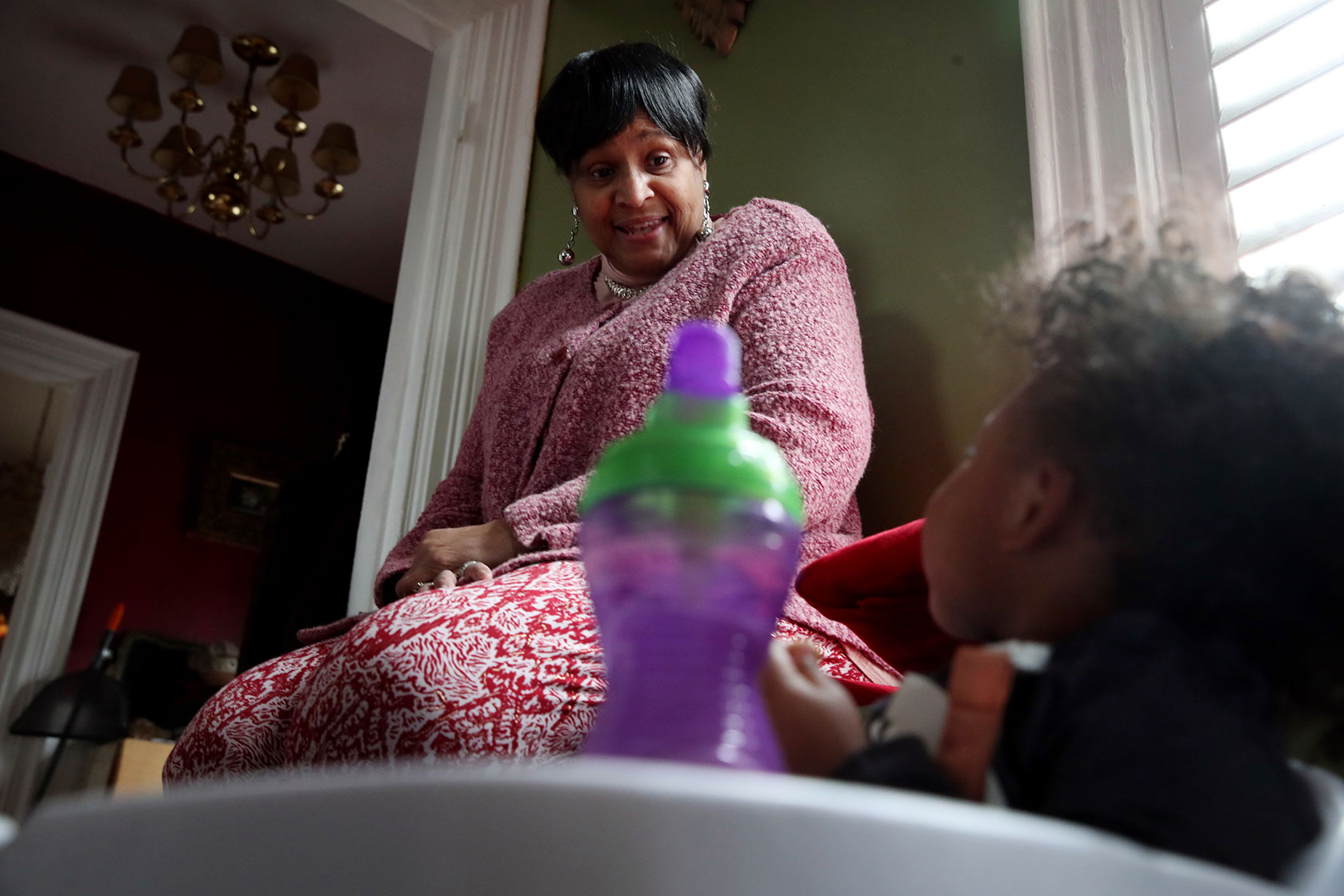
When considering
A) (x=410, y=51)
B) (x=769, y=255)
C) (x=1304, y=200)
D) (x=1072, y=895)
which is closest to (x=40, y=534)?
(x=410, y=51)

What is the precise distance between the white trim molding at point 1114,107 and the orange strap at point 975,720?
84cm

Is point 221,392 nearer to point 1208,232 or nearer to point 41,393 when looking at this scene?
point 41,393

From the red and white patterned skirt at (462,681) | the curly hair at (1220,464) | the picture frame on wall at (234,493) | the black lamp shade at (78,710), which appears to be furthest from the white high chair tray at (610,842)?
the picture frame on wall at (234,493)

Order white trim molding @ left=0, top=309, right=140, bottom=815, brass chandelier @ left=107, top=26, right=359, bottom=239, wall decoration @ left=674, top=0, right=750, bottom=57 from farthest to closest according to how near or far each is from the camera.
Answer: white trim molding @ left=0, top=309, right=140, bottom=815 → brass chandelier @ left=107, top=26, right=359, bottom=239 → wall decoration @ left=674, top=0, right=750, bottom=57

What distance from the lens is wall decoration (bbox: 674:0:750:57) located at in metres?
1.90

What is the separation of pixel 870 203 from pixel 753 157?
0.32m

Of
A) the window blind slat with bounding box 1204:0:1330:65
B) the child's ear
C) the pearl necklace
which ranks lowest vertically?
the child's ear

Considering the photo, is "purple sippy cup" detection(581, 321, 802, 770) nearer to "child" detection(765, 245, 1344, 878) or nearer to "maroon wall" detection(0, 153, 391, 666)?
"child" detection(765, 245, 1344, 878)

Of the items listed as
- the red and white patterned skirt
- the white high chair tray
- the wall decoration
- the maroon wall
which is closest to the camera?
the white high chair tray

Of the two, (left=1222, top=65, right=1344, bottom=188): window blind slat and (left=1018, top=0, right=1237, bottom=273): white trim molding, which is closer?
(left=1222, top=65, right=1344, bottom=188): window blind slat

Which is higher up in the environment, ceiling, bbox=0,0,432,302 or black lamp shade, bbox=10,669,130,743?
ceiling, bbox=0,0,432,302

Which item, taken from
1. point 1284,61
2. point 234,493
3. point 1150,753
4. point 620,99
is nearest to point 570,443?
point 620,99

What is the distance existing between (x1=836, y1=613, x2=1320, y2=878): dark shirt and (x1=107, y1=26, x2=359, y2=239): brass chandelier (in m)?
3.53

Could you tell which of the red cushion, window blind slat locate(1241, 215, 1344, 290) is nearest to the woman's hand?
the red cushion
